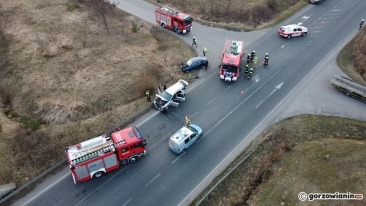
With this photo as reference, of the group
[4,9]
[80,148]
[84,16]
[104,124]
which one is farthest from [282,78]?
[4,9]

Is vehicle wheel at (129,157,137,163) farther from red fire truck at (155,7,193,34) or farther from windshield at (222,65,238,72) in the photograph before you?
red fire truck at (155,7,193,34)

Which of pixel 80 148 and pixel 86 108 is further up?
Result: pixel 80 148

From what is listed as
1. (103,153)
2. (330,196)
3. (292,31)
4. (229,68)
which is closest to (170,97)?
(229,68)

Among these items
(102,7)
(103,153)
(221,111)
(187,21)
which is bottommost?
(221,111)

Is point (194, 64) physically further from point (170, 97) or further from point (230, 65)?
point (170, 97)

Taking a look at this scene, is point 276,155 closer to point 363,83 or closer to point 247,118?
point 247,118

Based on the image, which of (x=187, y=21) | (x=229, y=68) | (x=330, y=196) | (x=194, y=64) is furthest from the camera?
(x=187, y=21)

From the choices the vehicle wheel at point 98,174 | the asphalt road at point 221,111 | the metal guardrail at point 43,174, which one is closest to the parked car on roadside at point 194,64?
the asphalt road at point 221,111
